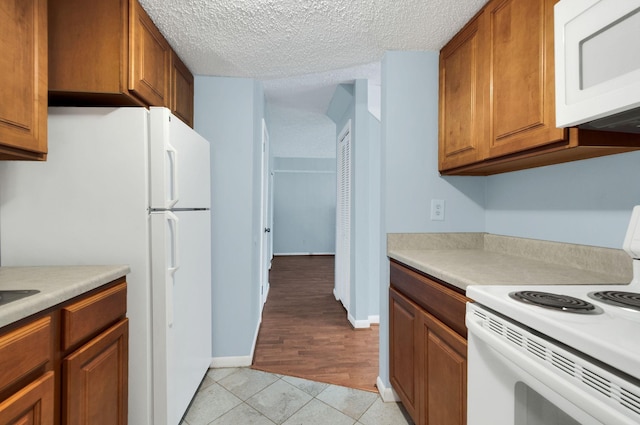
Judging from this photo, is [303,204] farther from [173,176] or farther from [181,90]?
[173,176]

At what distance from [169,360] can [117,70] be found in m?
1.35

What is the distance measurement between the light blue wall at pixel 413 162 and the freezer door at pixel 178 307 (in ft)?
3.75

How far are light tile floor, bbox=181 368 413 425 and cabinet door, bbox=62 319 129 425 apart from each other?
578mm

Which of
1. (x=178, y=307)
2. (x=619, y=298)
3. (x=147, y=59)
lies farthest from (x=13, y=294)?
(x=619, y=298)

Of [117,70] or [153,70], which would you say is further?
[153,70]

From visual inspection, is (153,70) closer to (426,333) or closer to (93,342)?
(93,342)

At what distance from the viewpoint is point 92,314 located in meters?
1.07

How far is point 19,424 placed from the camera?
2.54ft

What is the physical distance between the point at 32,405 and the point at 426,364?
1.36 meters

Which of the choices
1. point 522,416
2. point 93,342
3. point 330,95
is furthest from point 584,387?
point 330,95

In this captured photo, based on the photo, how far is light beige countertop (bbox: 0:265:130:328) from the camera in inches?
30.9

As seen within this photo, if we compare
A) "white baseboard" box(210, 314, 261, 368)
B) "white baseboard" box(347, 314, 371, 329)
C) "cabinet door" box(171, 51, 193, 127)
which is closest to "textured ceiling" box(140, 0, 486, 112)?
"cabinet door" box(171, 51, 193, 127)

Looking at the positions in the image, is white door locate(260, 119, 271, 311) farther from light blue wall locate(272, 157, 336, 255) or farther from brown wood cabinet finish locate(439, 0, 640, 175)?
light blue wall locate(272, 157, 336, 255)

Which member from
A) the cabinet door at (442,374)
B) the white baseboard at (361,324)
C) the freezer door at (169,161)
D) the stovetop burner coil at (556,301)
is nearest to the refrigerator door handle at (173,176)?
the freezer door at (169,161)
